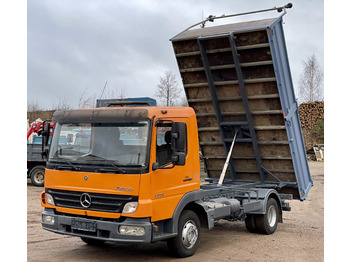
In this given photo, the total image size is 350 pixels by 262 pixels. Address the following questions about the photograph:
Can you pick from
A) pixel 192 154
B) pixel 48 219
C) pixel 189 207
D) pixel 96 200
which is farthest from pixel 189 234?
pixel 48 219

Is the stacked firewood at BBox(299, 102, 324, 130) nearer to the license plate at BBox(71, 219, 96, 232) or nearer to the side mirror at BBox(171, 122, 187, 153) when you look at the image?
the side mirror at BBox(171, 122, 187, 153)

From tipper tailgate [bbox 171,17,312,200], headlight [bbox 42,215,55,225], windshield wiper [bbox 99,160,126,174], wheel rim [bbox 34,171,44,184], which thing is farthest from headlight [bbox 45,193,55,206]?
wheel rim [bbox 34,171,44,184]

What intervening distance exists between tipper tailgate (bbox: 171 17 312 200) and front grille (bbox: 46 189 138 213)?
368 cm

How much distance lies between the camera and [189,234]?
7.12 meters

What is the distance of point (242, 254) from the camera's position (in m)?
7.52

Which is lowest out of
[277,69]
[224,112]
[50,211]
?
[50,211]

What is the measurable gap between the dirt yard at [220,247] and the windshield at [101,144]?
1.67 metres

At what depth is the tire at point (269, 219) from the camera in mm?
9031

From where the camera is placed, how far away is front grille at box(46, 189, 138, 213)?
6.39m

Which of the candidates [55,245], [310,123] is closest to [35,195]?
[55,245]

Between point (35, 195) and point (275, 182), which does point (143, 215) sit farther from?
point (35, 195)

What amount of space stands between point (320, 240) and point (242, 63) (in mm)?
3741

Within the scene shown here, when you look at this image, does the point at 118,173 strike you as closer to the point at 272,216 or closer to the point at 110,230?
the point at 110,230

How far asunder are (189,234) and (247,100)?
10.5ft
